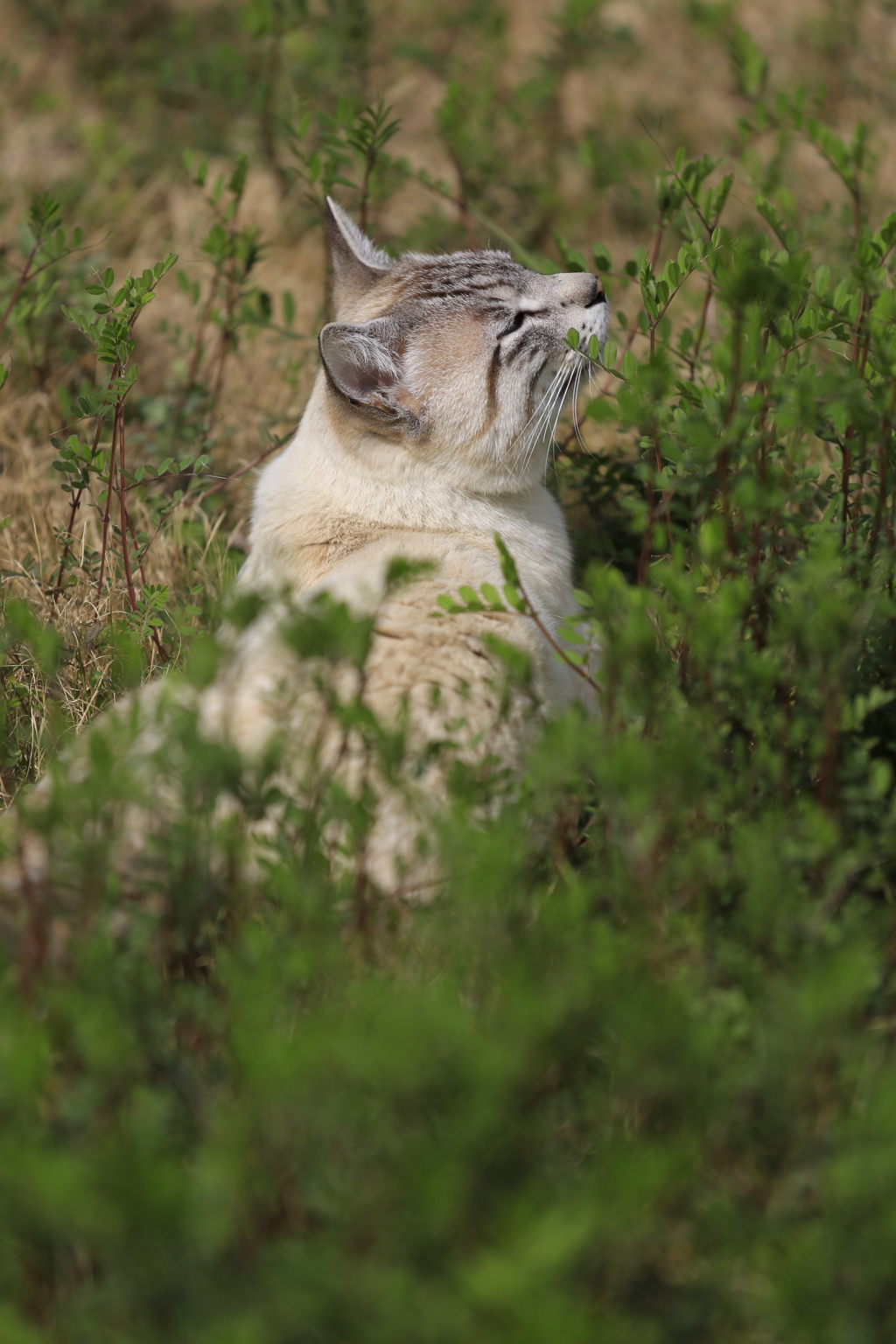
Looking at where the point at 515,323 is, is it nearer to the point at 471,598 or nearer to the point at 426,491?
the point at 426,491

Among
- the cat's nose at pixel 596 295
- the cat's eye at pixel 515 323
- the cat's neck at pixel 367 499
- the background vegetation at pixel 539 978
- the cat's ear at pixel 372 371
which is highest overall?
the cat's nose at pixel 596 295

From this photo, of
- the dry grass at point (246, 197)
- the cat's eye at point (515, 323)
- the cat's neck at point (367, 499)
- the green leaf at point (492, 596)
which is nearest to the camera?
the green leaf at point (492, 596)

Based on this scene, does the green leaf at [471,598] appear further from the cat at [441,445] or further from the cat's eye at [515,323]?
the cat's eye at [515,323]

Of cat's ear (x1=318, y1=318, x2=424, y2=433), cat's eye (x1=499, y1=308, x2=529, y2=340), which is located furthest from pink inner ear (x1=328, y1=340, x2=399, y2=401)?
cat's eye (x1=499, y1=308, x2=529, y2=340)

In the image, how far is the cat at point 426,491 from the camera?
8.91 ft

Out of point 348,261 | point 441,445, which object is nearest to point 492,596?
point 441,445

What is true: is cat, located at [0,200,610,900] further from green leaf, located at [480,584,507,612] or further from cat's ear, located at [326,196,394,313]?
green leaf, located at [480,584,507,612]

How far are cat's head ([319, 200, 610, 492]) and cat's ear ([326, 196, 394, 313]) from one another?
30 cm

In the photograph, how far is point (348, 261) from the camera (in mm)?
4059

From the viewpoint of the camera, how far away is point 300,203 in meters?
6.80

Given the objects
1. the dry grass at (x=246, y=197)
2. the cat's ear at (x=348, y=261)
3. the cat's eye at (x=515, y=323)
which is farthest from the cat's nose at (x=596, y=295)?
the dry grass at (x=246, y=197)

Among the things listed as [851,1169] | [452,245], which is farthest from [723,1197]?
[452,245]

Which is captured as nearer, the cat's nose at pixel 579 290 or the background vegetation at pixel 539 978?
the background vegetation at pixel 539 978

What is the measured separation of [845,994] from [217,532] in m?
3.36
